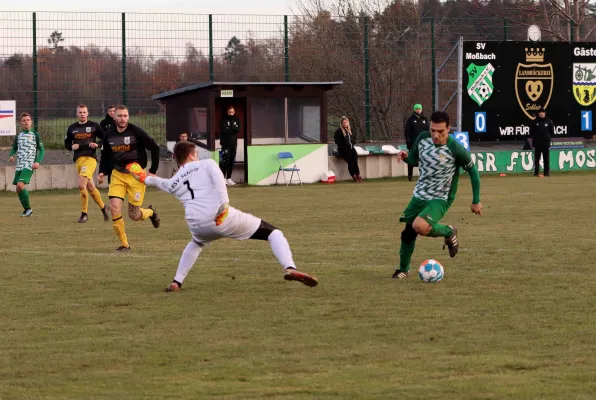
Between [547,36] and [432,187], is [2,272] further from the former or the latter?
[547,36]

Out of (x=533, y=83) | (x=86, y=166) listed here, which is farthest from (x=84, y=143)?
(x=533, y=83)

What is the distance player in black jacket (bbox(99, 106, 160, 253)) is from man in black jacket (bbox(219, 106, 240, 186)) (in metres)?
13.6

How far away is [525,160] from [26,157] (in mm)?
18049

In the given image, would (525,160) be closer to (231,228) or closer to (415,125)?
(415,125)

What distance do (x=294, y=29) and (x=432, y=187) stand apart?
20.4 m

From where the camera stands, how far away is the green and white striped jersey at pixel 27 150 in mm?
20406

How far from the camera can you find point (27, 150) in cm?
2042

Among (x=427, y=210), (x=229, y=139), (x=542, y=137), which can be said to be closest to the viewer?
(x=427, y=210)

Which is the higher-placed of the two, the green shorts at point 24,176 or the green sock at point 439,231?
the green shorts at point 24,176

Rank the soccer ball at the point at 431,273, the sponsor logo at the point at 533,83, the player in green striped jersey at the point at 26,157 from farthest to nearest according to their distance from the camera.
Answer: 1. the sponsor logo at the point at 533,83
2. the player in green striped jersey at the point at 26,157
3. the soccer ball at the point at 431,273

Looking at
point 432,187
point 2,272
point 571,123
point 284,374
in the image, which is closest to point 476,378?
point 284,374

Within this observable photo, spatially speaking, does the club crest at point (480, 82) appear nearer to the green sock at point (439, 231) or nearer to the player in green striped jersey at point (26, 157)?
the player in green striped jersey at point (26, 157)

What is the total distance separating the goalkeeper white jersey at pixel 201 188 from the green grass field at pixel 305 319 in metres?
0.76

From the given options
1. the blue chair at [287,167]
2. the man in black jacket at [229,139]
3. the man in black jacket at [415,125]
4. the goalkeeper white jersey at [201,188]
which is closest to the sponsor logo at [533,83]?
the man in black jacket at [415,125]
